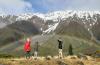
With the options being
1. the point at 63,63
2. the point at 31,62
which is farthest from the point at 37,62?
the point at 63,63

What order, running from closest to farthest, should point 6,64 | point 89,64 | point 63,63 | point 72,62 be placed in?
point 6,64
point 63,63
point 72,62
point 89,64

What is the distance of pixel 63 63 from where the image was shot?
128 ft

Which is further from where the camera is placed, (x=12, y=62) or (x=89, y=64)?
(x=89, y=64)

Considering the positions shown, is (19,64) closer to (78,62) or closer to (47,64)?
(47,64)

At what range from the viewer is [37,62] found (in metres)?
37.9

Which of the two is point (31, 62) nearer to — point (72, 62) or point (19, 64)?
point (19, 64)

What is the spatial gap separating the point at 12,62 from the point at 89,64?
41.2 feet

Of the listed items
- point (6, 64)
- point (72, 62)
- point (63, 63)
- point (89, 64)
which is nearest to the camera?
point (6, 64)

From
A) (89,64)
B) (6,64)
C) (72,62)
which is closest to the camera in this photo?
(6,64)

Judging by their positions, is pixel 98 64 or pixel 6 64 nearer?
pixel 6 64

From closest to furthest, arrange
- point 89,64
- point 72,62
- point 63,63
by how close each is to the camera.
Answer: point 63,63
point 72,62
point 89,64

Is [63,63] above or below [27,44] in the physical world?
below

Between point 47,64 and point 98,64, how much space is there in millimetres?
10567

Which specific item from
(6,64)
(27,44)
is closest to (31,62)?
(6,64)
